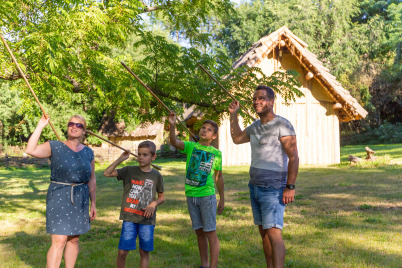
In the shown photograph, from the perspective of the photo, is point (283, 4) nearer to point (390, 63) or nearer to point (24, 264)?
point (390, 63)

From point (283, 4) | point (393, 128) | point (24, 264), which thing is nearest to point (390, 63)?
point (393, 128)

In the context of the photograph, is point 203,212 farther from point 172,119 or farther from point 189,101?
point 189,101

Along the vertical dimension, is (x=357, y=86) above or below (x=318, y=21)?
below

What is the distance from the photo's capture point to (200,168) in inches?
172

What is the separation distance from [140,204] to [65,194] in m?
0.73

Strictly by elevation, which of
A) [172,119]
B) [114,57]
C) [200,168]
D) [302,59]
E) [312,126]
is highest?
[302,59]

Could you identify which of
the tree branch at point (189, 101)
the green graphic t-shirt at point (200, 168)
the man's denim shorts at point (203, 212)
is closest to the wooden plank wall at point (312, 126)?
the tree branch at point (189, 101)

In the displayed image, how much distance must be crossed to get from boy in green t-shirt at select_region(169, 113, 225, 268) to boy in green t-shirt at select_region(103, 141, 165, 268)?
355 mm

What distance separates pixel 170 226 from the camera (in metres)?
6.59

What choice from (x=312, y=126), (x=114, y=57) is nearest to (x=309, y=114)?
(x=312, y=126)

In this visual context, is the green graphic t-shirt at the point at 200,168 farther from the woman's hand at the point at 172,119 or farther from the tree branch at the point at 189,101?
the tree branch at the point at 189,101

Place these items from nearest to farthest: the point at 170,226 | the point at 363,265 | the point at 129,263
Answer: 1. the point at 363,265
2. the point at 129,263
3. the point at 170,226

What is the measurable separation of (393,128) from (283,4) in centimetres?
1375

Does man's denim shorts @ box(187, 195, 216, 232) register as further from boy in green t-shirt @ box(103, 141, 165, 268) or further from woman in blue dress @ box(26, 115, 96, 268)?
woman in blue dress @ box(26, 115, 96, 268)
